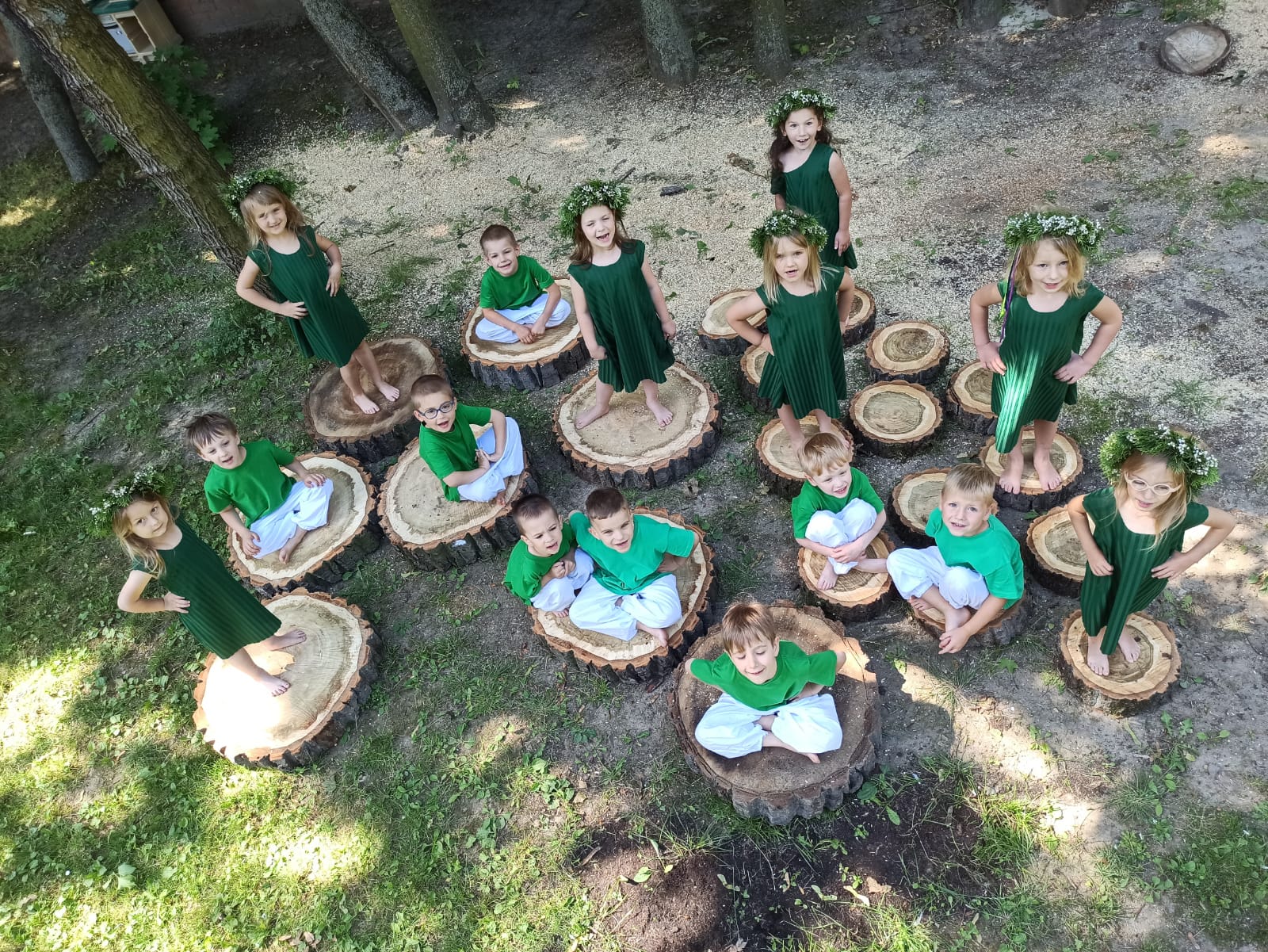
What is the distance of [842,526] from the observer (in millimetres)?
4051

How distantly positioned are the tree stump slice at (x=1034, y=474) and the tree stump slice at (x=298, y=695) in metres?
3.45

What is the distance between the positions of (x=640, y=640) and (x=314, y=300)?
9.24 ft

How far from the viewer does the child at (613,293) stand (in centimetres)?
434

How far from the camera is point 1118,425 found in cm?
473

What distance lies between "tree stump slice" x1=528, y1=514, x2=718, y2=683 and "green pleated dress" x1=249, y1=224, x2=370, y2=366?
222 centimetres

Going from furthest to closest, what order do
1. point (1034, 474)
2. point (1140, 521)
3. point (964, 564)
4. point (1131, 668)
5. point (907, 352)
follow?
point (907, 352), point (1034, 474), point (964, 564), point (1131, 668), point (1140, 521)

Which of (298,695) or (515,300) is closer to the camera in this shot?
(298,695)

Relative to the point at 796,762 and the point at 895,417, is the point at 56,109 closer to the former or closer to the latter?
the point at 895,417

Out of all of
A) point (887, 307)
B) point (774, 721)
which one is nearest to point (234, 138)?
point (887, 307)

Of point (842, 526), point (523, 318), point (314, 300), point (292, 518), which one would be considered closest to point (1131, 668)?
point (842, 526)

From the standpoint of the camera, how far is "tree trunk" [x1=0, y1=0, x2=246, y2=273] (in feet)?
17.6

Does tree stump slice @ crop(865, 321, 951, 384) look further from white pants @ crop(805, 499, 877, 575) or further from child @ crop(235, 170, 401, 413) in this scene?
child @ crop(235, 170, 401, 413)

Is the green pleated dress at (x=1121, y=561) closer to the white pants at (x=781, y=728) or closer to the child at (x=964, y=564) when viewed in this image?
the child at (x=964, y=564)

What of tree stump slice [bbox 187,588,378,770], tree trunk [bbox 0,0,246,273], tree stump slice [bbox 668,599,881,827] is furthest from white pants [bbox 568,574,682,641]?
tree trunk [bbox 0,0,246,273]
